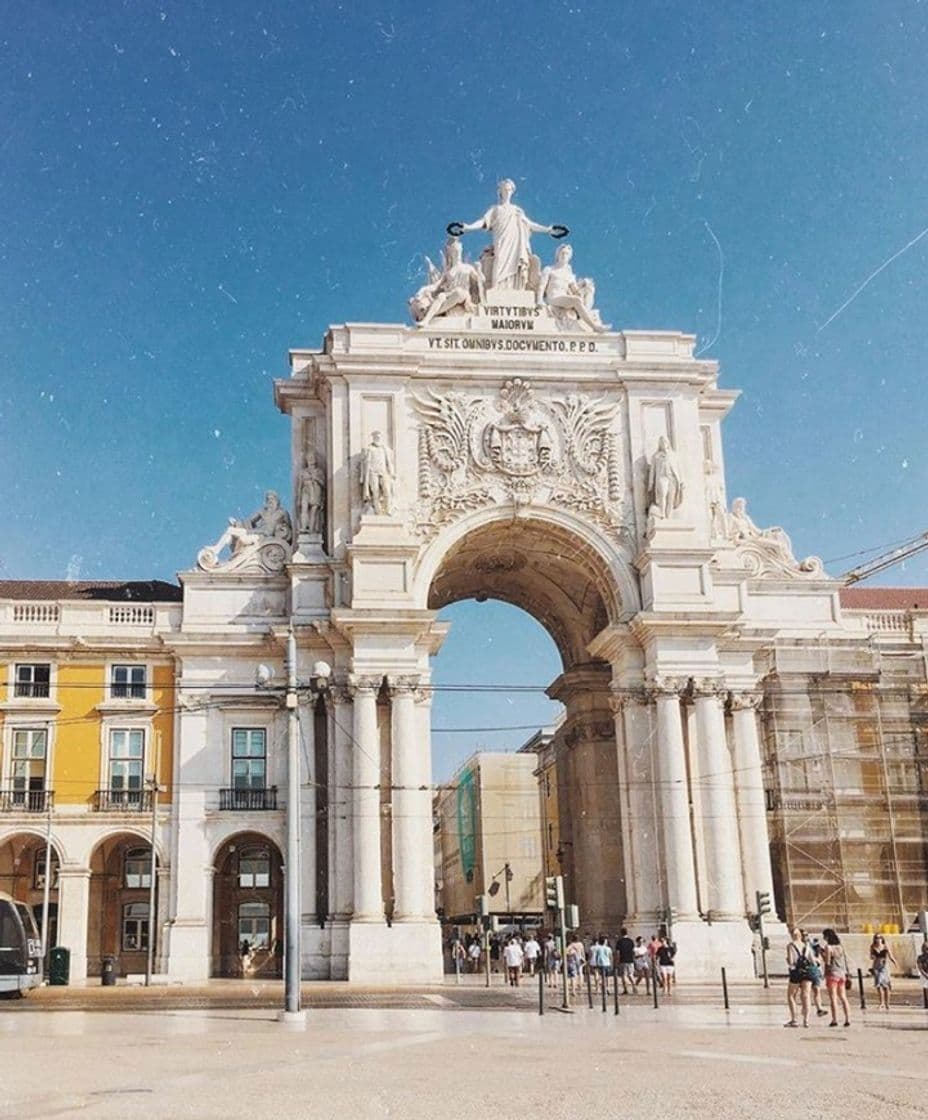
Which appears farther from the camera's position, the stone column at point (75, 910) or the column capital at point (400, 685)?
the stone column at point (75, 910)

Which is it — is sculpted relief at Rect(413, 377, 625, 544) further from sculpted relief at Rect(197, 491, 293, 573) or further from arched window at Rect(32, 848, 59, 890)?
arched window at Rect(32, 848, 59, 890)

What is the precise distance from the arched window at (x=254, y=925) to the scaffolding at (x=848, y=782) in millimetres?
17260

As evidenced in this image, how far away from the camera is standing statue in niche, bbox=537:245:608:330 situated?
47.2m

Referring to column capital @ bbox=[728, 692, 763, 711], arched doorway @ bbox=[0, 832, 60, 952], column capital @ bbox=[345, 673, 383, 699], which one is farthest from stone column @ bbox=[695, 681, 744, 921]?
arched doorway @ bbox=[0, 832, 60, 952]

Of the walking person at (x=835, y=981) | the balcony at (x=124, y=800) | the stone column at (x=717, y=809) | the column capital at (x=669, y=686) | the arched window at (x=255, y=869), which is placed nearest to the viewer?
the walking person at (x=835, y=981)

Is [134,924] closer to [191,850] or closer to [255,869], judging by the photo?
[255,869]

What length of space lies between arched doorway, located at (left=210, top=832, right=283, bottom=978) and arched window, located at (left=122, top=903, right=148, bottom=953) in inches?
109

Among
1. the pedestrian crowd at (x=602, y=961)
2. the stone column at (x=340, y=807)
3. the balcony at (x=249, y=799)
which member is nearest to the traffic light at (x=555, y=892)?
the pedestrian crowd at (x=602, y=961)

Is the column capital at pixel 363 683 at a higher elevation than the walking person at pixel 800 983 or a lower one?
higher

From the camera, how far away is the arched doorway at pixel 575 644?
4634cm

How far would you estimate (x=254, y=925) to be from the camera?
47.8m

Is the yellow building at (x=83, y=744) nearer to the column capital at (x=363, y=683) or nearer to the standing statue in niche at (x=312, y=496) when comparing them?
the standing statue in niche at (x=312, y=496)

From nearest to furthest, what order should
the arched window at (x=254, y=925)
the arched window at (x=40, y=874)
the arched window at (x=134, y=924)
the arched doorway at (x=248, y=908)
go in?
the arched doorway at (x=248, y=908), the arched window at (x=40, y=874), the arched window at (x=134, y=924), the arched window at (x=254, y=925)

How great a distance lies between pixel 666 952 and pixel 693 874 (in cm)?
614
